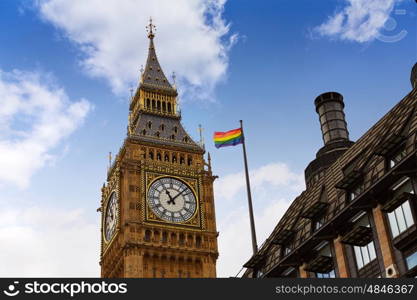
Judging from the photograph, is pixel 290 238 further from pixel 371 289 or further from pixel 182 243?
pixel 182 243

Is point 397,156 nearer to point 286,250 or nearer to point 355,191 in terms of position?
point 355,191

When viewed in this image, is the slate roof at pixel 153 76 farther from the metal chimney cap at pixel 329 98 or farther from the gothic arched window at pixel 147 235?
the metal chimney cap at pixel 329 98

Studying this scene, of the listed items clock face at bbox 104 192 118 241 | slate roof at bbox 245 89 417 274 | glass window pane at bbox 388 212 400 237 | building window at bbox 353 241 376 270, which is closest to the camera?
glass window pane at bbox 388 212 400 237

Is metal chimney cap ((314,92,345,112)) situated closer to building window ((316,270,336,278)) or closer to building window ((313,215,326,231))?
building window ((313,215,326,231))

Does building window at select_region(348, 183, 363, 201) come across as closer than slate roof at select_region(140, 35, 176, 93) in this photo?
Yes

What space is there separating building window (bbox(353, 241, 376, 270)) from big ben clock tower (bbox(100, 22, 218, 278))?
193 ft

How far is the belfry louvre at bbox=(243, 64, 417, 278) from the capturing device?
169ft

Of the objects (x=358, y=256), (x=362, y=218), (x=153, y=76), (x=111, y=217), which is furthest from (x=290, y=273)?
(x=153, y=76)

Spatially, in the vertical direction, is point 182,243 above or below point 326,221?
above

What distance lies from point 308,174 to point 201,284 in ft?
176

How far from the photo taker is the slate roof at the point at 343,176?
5623 cm

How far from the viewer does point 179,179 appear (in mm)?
121625

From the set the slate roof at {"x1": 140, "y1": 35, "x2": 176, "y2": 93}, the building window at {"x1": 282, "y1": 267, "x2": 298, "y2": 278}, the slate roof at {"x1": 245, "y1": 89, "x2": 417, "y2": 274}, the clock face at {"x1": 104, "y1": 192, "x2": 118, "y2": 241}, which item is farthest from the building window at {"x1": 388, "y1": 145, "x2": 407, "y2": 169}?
the slate roof at {"x1": 140, "y1": 35, "x2": 176, "y2": 93}

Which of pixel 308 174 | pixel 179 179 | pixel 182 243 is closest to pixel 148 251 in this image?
Result: pixel 182 243
